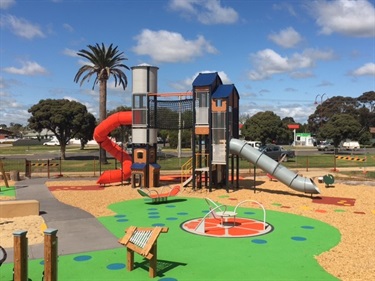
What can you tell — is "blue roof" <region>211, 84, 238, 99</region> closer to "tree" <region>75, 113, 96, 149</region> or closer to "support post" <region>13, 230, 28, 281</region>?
"support post" <region>13, 230, 28, 281</region>

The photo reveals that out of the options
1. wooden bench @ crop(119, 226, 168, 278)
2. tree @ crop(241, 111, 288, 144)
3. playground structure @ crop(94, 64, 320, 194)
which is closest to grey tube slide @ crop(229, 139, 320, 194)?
playground structure @ crop(94, 64, 320, 194)

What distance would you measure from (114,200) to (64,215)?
149 inches

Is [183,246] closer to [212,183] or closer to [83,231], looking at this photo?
[83,231]

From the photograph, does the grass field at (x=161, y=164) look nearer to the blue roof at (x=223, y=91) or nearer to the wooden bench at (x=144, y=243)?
the blue roof at (x=223, y=91)

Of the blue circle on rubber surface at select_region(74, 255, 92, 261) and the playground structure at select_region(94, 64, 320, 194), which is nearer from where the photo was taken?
the blue circle on rubber surface at select_region(74, 255, 92, 261)

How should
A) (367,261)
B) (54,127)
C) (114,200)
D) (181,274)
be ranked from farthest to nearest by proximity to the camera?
(54,127)
(114,200)
(367,261)
(181,274)

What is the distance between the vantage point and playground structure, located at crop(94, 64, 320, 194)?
19688 millimetres

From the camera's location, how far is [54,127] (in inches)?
1773

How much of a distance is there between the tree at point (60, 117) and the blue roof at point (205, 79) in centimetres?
2727

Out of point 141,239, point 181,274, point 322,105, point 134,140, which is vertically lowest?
point 181,274

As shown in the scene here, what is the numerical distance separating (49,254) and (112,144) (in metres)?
19.2

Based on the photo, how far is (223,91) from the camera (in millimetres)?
20094

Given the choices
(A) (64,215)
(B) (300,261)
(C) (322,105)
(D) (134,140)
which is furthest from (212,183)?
(C) (322,105)

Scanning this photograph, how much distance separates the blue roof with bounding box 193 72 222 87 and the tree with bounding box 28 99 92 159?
27269mm
